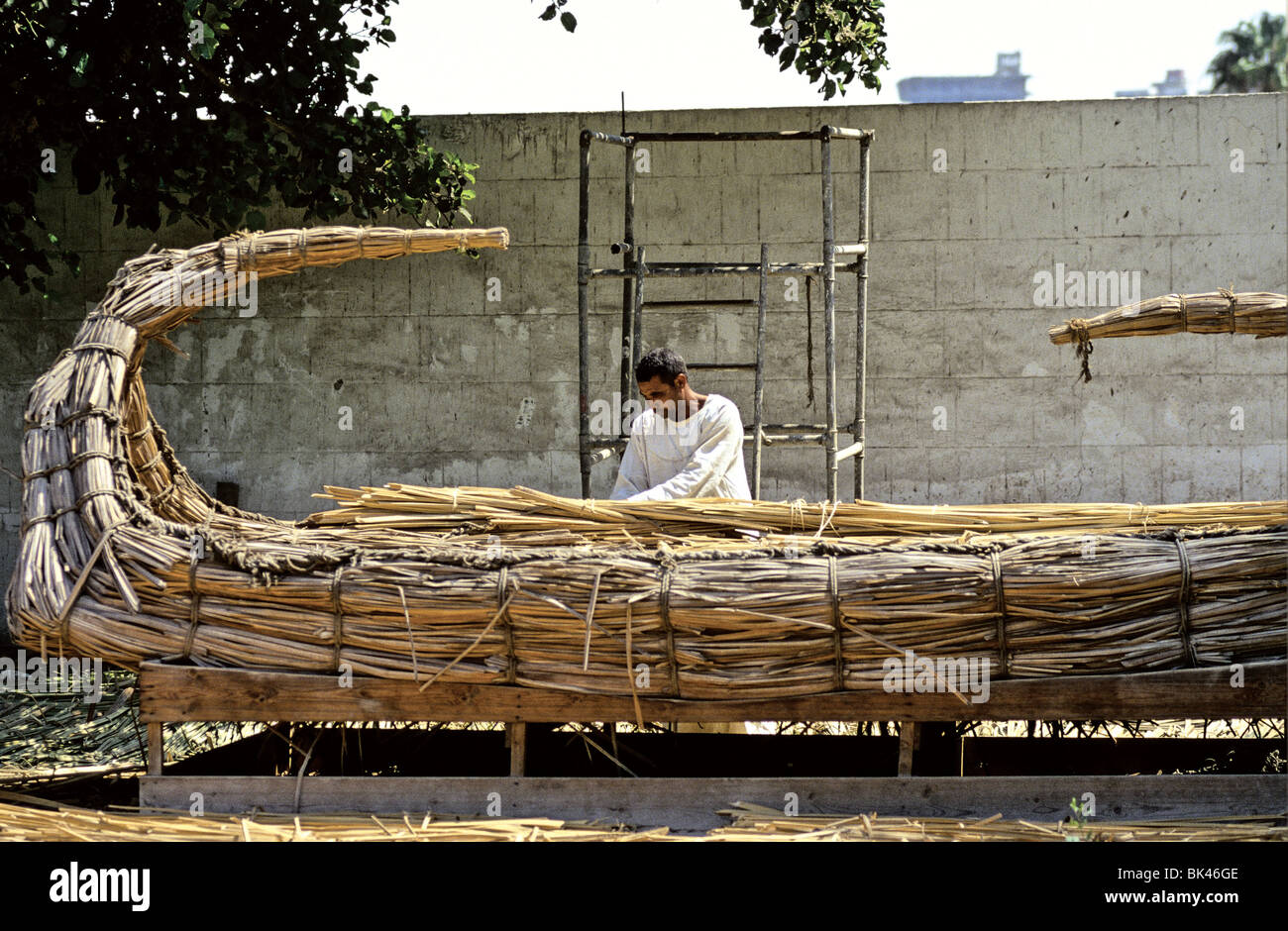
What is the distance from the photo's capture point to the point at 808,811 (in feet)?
9.28

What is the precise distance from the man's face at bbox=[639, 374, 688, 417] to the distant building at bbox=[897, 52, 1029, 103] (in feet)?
157

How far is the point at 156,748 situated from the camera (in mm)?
2959

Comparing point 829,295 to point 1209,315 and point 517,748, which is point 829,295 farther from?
point 517,748

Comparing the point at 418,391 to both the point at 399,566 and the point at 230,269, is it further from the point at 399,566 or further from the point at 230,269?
the point at 399,566

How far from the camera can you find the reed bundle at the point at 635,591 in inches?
109

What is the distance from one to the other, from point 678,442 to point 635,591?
153 cm

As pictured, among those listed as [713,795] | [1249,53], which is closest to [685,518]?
[713,795]

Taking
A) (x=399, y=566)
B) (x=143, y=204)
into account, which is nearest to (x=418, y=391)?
(x=143, y=204)

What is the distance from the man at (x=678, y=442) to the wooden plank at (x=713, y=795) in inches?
52.0

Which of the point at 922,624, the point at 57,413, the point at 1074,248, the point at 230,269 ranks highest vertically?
the point at 1074,248

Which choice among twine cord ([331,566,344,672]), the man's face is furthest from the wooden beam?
the man's face

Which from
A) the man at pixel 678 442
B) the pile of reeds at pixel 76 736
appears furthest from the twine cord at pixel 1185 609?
the pile of reeds at pixel 76 736

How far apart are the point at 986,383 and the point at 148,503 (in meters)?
3.96

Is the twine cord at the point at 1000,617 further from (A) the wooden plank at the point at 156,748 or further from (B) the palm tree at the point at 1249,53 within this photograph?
(B) the palm tree at the point at 1249,53
